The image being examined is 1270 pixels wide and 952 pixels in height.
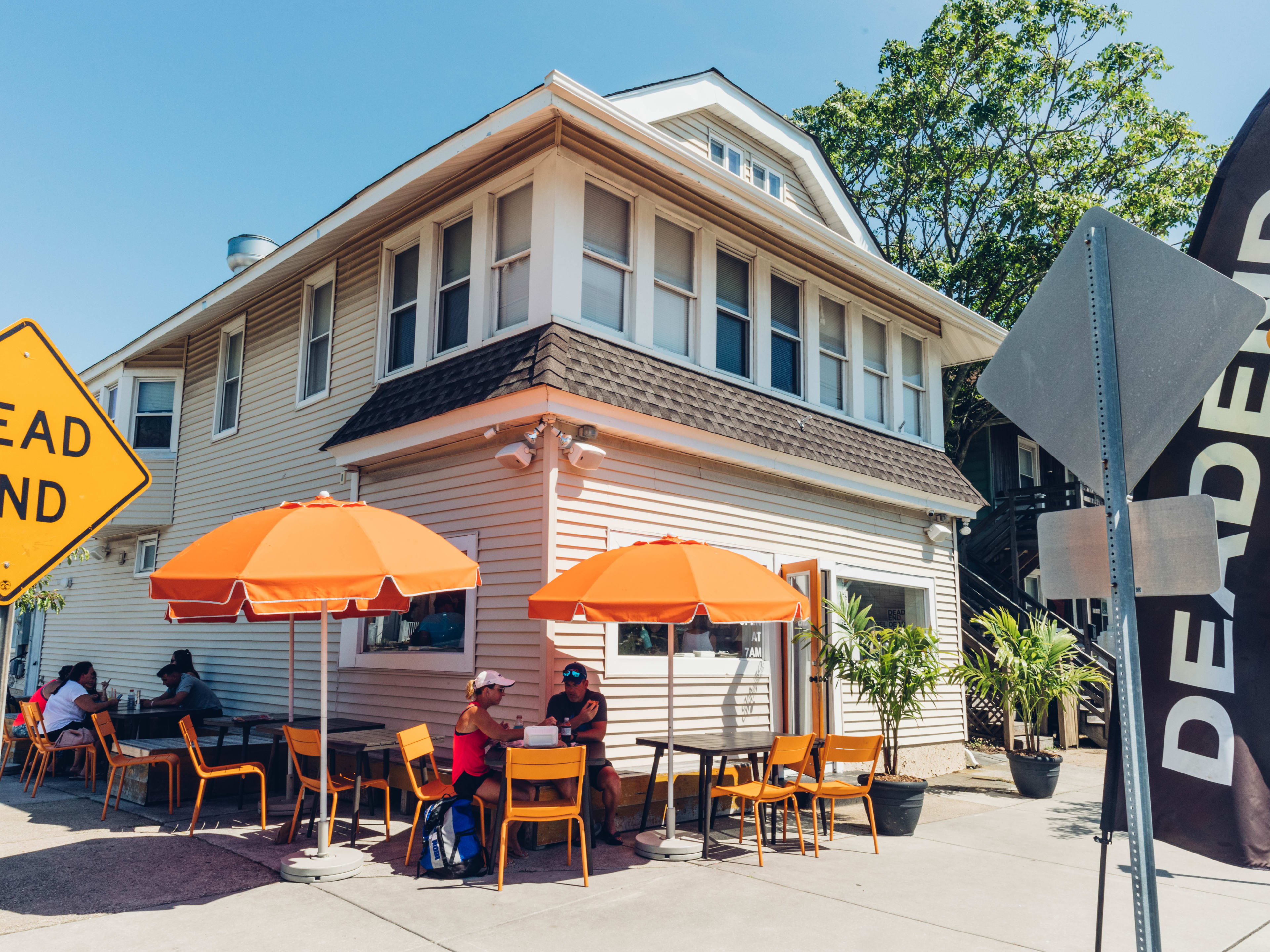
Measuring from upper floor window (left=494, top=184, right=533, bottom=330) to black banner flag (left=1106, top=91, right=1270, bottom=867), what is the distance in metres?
6.34

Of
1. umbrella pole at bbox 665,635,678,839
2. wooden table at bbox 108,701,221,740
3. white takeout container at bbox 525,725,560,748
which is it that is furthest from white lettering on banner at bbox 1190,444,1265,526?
wooden table at bbox 108,701,221,740

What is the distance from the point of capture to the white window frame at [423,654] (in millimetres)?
8227

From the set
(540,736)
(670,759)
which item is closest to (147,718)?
(540,736)

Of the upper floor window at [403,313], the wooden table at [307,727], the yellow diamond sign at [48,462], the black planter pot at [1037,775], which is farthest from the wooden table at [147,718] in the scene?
the black planter pot at [1037,775]

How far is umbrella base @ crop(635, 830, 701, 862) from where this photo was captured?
6.76 meters

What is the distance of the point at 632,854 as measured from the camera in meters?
6.91

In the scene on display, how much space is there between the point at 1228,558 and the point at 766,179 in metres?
11.4

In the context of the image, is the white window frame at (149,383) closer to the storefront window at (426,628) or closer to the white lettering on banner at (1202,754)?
the storefront window at (426,628)

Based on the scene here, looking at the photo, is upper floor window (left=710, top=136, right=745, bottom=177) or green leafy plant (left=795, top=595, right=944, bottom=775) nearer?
green leafy plant (left=795, top=595, right=944, bottom=775)

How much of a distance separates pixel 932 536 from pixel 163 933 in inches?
398

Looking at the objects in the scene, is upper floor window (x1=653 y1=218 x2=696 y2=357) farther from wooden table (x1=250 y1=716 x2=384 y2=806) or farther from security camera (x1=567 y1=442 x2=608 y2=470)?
wooden table (x1=250 y1=716 x2=384 y2=806)

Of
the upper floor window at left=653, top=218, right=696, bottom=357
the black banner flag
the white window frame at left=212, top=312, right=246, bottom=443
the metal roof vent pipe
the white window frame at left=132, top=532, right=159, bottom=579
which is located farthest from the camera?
the metal roof vent pipe

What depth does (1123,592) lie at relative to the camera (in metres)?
2.79

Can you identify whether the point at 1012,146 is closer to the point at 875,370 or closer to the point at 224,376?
the point at 875,370
